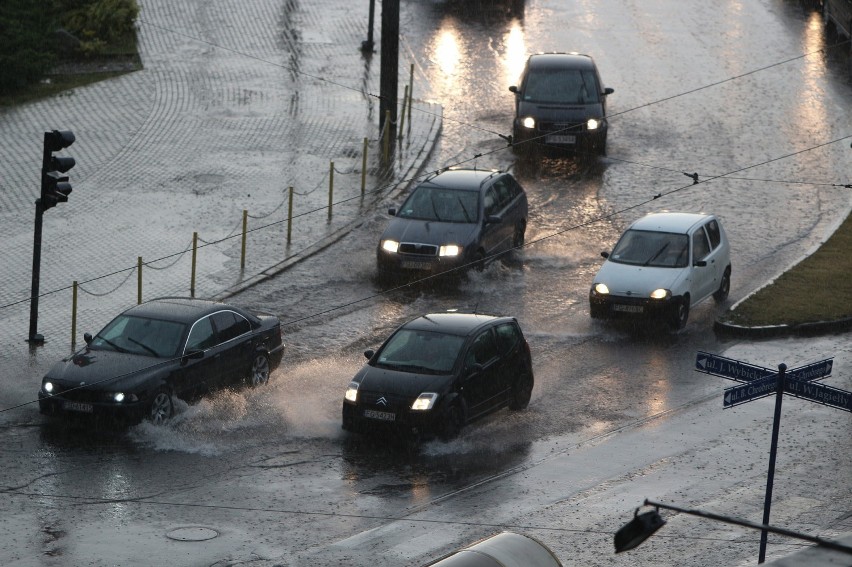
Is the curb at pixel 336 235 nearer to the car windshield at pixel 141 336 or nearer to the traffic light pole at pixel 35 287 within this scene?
the traffic light pole at pixel 35 287

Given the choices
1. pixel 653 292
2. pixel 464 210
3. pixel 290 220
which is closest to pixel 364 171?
pixel 290 220

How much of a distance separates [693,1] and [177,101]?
18.3m

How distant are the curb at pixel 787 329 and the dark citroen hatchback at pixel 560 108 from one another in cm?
932

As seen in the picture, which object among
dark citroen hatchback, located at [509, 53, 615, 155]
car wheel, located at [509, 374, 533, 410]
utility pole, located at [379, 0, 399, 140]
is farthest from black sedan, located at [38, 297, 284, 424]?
dark citroen hatchback, located at [509, 53, 615, 155]

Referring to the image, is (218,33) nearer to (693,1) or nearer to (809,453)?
(693,1)

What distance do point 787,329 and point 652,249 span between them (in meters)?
2.60

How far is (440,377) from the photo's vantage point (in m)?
18.8

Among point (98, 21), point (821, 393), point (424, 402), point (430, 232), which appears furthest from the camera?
point (98, 21)

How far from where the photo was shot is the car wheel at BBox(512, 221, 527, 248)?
1084 inches

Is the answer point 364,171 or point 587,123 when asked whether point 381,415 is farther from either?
point 587,123

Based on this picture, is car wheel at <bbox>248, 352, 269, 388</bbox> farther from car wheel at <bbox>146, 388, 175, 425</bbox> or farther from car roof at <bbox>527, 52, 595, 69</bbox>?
car roof at <bbox>527, 52, 595, 69</bbox>

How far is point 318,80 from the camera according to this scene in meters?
38.2

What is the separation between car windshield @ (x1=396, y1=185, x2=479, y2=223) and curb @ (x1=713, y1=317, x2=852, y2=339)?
5.04 metres

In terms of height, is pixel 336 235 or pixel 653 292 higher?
pixel 653 292
